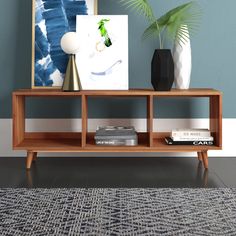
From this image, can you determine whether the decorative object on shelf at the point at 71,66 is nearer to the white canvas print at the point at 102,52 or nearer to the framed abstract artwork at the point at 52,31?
the white canvas print at the point at 102,52

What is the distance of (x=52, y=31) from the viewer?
9.01 ft

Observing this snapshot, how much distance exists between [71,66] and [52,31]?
1.12 ft

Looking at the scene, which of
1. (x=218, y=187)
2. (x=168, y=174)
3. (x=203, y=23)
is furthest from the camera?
(x=203, y=23)

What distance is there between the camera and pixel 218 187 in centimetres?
213

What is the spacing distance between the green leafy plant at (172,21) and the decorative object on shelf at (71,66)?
15.4 inches

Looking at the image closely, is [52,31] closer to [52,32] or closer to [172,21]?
[52,32]

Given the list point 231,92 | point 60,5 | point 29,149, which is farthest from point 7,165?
point 231,92

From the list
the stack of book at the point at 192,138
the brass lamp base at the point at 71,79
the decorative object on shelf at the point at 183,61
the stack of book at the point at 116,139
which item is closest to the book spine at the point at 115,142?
the stack of book at the point at 116,139

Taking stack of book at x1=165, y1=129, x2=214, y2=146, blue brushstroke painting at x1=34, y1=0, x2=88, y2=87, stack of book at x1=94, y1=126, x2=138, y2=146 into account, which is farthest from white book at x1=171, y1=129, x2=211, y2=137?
blue brushstroke painting at x1=34, y1=0, x2=88, y2=87

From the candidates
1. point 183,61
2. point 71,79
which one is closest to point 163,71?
point 183,61

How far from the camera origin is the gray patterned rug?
1551mm

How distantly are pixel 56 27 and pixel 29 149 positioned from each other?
0.78m

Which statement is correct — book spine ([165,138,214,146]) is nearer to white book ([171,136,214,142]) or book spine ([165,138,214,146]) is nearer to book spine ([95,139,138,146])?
white book ([171,136,214,142])

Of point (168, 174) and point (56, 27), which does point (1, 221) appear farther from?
point (56, 27)
